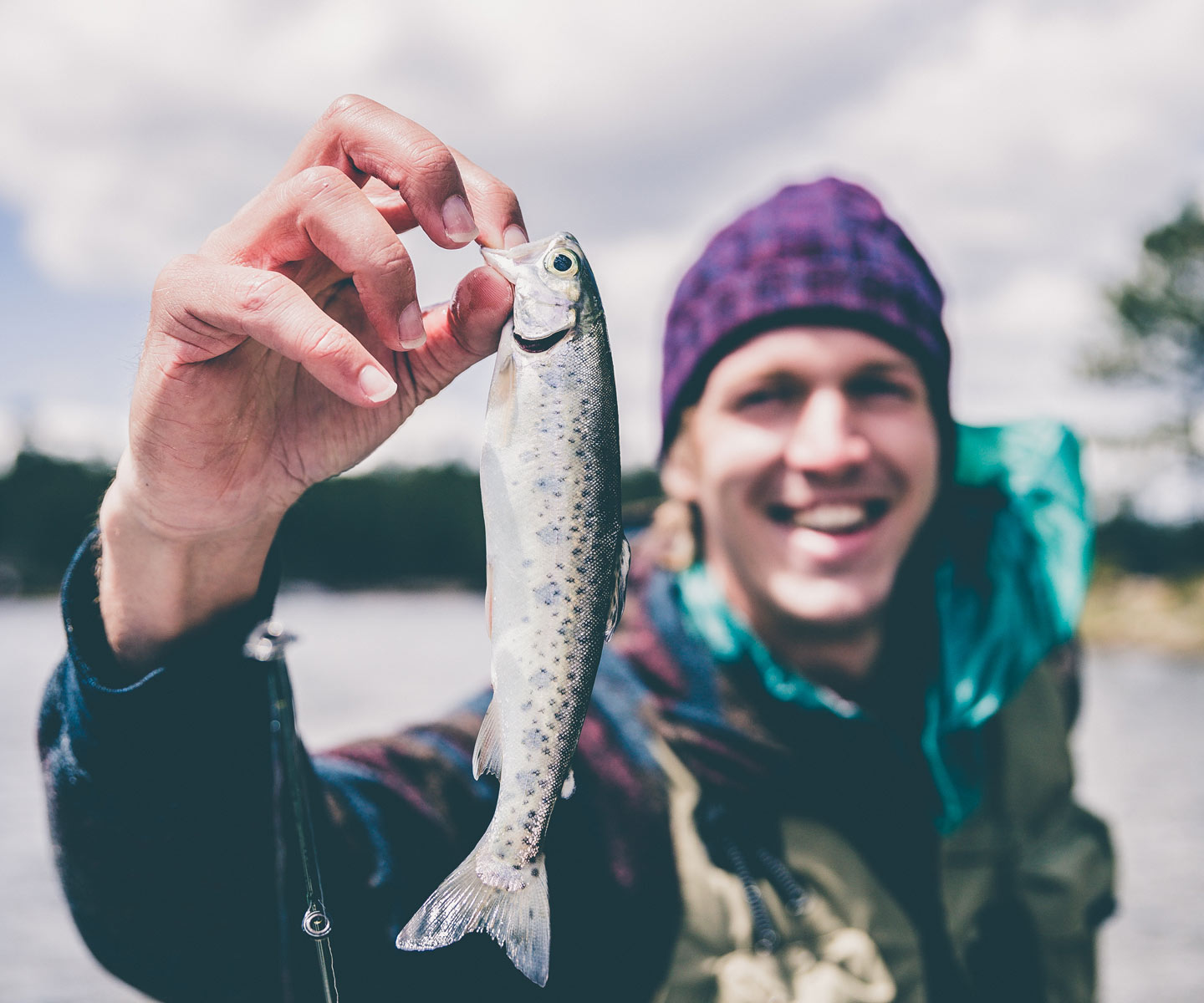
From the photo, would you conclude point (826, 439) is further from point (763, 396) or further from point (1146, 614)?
point (1146, 614)

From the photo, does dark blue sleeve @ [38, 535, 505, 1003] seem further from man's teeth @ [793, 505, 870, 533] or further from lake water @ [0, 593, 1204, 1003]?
lake water @ [0, 593, 1204, 1003]

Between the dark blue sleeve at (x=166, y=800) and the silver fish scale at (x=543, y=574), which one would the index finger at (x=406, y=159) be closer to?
the silver fish scale at (x=543, y=574)

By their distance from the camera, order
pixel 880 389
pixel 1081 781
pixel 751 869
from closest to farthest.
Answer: pixel 751 869 < pixel 880 389 < pixel 1081 781

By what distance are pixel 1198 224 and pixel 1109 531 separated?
34.8ft

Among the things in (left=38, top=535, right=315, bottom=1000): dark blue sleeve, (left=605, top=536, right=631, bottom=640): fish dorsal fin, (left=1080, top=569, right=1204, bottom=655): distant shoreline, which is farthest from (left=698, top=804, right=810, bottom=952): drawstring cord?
(left=1080, top=569, right=1204, bottom=655): distant shoreline

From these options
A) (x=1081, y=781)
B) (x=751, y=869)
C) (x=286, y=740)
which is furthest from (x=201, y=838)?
(x=1081, y=781)

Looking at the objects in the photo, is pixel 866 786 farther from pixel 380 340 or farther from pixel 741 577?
pixel 380 340

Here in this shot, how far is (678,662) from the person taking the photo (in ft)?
10.9

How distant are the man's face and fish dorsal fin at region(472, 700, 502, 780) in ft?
5.78

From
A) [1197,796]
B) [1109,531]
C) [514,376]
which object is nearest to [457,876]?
[514,376]

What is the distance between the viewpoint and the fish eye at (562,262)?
1805mm

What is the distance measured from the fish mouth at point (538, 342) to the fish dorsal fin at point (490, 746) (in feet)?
2.08

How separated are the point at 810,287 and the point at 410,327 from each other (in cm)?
182

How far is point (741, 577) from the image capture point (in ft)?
11.3
